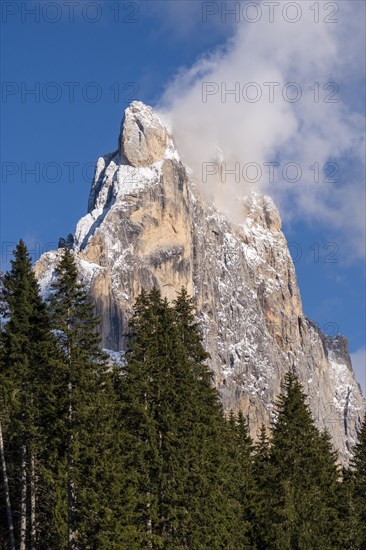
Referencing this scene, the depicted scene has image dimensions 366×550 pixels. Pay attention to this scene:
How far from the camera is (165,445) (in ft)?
131

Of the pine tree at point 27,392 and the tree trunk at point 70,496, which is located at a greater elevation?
the pine tree at point 27,392

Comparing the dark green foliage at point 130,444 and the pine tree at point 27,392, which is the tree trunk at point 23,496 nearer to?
the pine tree at point 27,392

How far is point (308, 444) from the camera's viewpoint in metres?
47.7

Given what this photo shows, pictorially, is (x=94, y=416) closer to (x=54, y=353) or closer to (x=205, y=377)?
(x=54, y=353)

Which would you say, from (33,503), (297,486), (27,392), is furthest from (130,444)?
(297,486)

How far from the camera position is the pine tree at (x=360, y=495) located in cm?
5250

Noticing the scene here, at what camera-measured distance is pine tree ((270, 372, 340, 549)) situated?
45.4 metres

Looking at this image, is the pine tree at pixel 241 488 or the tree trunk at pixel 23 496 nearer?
the tree trunk at pixel 23 496

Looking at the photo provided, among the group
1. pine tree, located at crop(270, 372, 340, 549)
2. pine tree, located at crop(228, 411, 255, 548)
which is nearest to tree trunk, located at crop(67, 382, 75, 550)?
pine tree, located at crop(228, 411, 255, 548)

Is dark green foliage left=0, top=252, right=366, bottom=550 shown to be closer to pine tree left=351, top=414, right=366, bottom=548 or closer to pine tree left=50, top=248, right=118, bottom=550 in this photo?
pine tree left=50, top=248, right=118, bottom=550

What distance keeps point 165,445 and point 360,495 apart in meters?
21.7

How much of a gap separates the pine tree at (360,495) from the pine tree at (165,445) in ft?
39.1

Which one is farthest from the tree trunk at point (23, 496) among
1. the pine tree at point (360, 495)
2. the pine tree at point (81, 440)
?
the pine tree at point (360, 495)

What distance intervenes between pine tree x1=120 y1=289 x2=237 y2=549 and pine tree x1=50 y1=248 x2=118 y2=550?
206 cm
